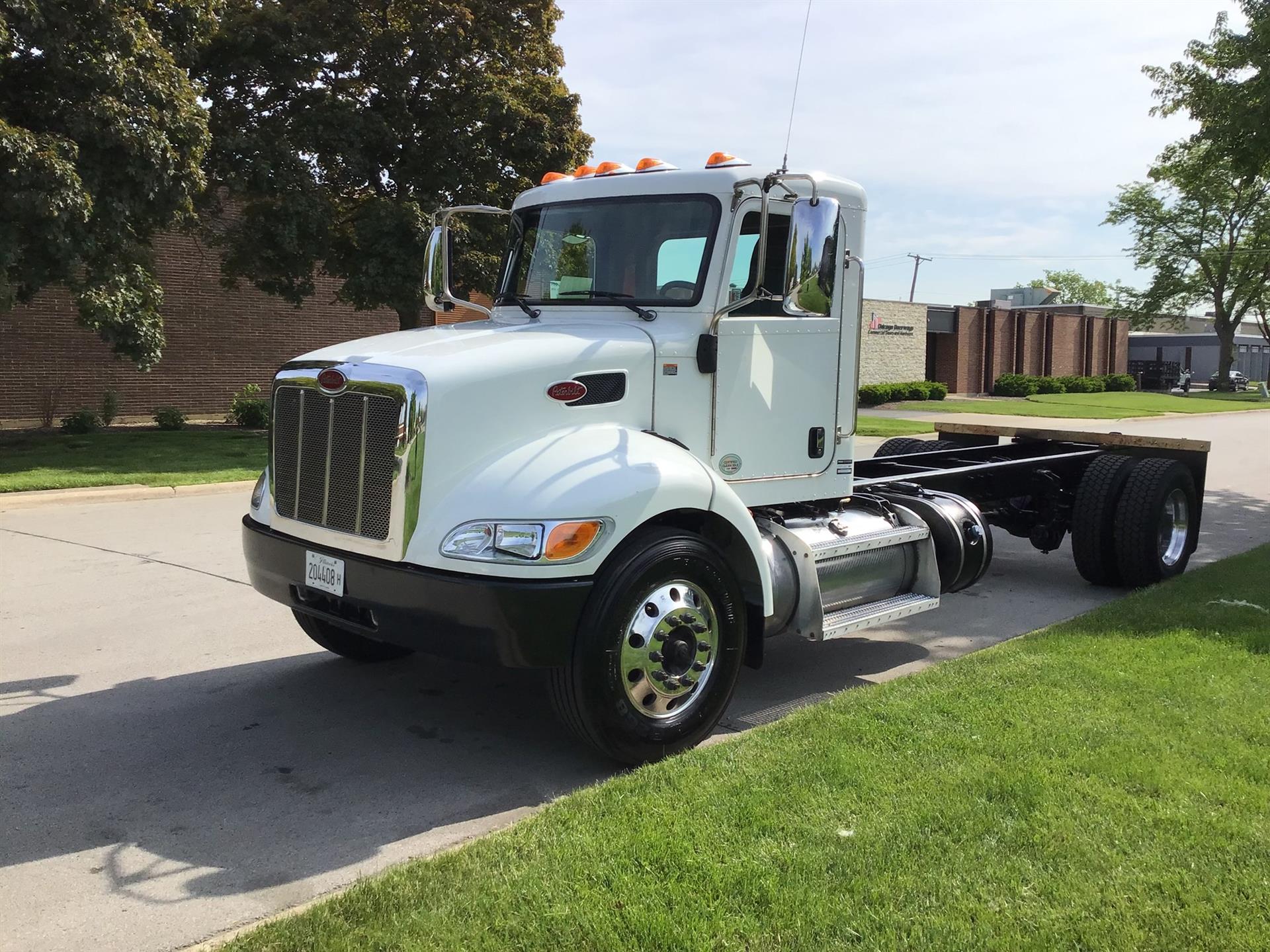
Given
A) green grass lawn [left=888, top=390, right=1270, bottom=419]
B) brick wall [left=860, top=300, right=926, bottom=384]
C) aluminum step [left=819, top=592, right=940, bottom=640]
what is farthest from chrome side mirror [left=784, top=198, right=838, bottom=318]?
brick wall [left=860, top=300, right=926, bottom=384]

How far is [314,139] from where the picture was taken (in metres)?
19.0

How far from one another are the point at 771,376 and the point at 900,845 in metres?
2.54

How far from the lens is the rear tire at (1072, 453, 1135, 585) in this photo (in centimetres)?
812

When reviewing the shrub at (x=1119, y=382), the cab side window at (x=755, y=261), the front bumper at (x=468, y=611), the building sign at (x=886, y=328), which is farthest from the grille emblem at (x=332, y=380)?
the shrub at (x=1119, y=382)

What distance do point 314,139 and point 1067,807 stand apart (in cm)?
1799

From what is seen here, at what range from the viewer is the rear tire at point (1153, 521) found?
801cm

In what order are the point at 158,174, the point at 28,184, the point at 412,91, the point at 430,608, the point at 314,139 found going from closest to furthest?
the point at 430,608 → the point at 28,184 → the point at 158,174 → the point at 314,139 → the point at 412,91

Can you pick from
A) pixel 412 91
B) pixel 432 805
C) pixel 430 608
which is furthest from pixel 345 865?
pixel 412 91

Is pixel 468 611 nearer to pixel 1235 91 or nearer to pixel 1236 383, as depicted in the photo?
pixel 1235 91

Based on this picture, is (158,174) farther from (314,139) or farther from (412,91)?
(412,91)

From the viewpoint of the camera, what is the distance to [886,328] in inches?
1678

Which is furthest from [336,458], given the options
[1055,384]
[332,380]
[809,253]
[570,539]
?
[1055,384]

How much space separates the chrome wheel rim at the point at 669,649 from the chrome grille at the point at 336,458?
110 cm

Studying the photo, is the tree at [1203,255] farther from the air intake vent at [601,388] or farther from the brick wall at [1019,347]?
the air intake vent at [601,388]
